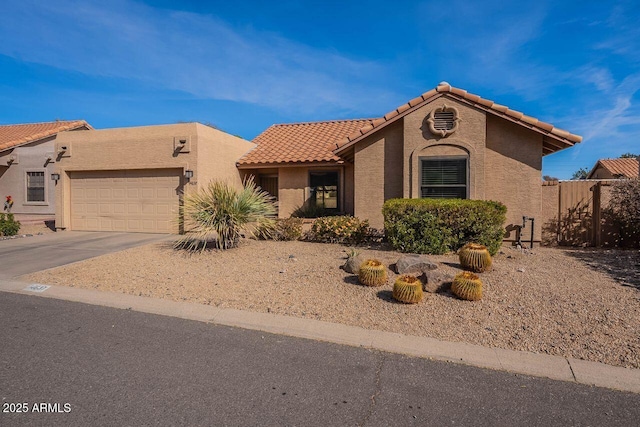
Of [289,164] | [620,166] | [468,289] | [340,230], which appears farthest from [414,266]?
[620,166]

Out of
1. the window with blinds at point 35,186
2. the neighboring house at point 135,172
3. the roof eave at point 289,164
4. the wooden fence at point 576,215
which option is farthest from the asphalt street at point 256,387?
the window with blinds at point 35,186

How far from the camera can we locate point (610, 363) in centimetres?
412

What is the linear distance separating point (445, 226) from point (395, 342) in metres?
4.91

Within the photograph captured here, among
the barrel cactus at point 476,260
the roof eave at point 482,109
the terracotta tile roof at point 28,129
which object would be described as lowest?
the barrel cactus at point 476,260

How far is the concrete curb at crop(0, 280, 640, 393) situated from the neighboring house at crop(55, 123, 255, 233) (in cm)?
746

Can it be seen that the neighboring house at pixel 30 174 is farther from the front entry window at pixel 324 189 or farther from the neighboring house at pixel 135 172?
the front entry window at pixel 324 189

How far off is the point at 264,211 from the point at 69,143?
9.87 meters

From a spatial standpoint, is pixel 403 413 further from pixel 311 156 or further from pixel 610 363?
pixel 311 156

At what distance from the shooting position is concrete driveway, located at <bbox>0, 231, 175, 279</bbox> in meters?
8.89

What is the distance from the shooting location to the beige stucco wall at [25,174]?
19.0m

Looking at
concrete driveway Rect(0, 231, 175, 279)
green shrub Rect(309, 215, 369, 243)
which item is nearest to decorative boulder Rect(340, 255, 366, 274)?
green shrub Rect(309, 215, 369, 243)

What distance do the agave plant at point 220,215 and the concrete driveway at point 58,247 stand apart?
252cm

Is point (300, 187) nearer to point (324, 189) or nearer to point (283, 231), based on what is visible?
point (324, 189)

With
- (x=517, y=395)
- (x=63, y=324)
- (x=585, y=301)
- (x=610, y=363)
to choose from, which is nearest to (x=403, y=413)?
(x=517, y=395)
